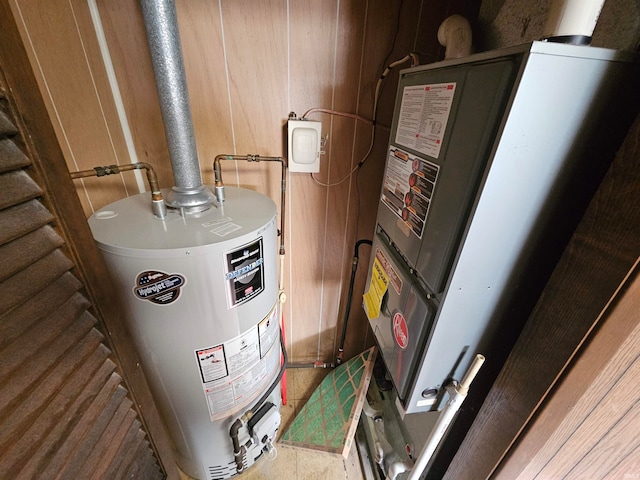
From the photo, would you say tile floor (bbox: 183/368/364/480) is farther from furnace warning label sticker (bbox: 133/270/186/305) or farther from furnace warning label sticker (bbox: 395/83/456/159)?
furnace warning label sticker (bbox: 395/83/456/159)

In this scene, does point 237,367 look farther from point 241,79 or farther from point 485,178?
point 241,79

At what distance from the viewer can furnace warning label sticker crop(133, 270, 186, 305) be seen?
624 millimetres

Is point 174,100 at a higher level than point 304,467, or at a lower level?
higher

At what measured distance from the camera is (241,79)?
97cm

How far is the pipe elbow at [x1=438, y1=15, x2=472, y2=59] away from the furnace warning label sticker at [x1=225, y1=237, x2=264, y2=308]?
76cm

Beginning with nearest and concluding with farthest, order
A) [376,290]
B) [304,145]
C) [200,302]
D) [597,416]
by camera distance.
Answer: [597,416]
[200,302]
[376,290]
[304,145]

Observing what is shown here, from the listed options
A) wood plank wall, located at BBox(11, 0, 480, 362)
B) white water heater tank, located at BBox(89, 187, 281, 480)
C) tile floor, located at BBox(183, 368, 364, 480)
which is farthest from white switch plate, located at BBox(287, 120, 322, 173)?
tile floor, located at BBox(183, 368, 364, 480)

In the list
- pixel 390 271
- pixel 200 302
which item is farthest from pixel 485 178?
pixel 200 302

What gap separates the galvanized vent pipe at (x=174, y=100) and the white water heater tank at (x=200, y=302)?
57 mm

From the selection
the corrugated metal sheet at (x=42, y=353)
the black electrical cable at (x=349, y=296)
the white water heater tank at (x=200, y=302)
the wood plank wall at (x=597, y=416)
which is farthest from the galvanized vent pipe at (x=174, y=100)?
the wood plank wall at (x=597, y=416)

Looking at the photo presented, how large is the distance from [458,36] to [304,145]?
58 centimetres

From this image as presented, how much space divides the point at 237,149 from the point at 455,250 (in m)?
0.89

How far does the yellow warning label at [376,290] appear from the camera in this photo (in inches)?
34.9

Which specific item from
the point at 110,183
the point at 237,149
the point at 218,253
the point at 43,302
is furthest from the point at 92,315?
the point at 237,149
